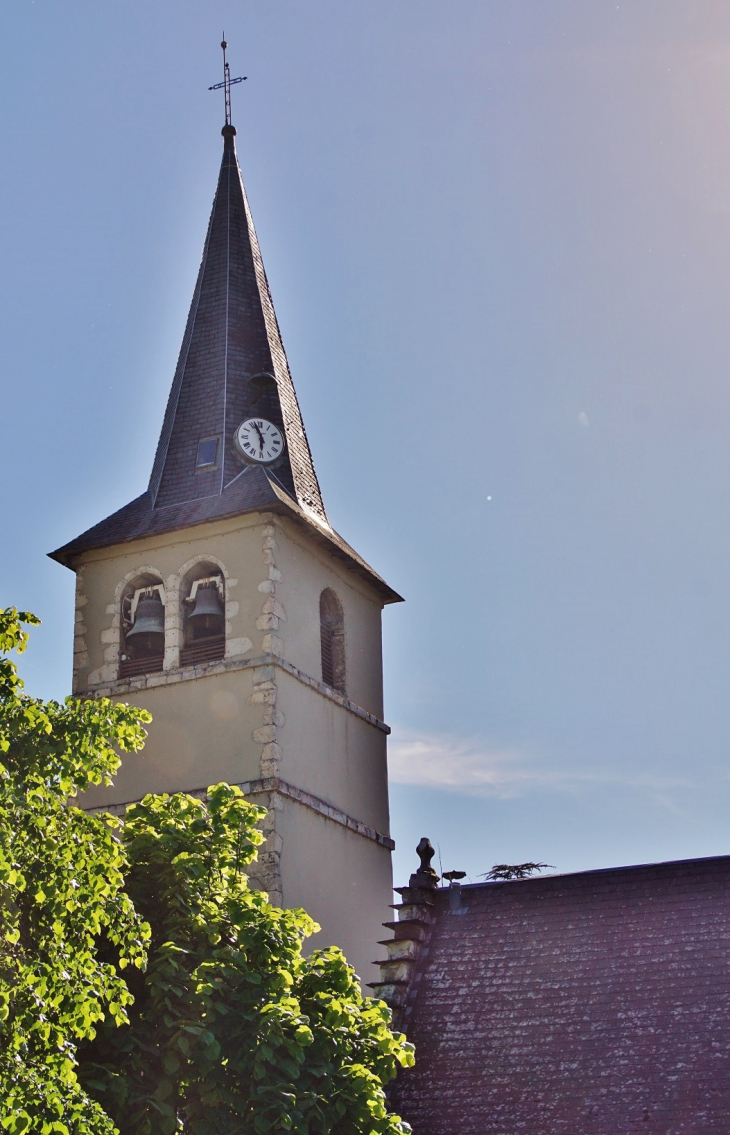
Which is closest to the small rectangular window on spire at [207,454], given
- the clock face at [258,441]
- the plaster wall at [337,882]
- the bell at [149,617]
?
the clock face at [258,441]

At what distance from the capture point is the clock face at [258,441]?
25.7 meters

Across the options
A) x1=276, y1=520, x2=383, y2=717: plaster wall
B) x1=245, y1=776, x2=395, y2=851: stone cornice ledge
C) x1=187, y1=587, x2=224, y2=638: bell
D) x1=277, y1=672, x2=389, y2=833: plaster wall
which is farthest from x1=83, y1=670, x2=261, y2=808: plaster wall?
x1=276, y1=520, x2=383, y2=717: plaster wall

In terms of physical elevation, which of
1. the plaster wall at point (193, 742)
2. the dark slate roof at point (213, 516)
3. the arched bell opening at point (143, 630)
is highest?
the dark slate roof at point (213, 516)

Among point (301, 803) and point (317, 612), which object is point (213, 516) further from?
point (301, 803)

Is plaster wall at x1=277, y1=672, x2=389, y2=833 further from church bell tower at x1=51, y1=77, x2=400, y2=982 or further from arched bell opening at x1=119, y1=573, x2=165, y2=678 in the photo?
arched bell opening at x1=119, y1=573, x2=165, y2=678

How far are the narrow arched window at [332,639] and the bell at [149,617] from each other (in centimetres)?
251

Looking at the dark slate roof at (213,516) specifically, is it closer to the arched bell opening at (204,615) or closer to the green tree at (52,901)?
the arched bell opening at (204,615)

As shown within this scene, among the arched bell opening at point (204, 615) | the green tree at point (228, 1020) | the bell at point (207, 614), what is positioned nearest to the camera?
the green tree at point (228, 1020)

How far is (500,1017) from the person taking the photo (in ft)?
59.4

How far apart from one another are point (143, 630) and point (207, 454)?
11.0 feet

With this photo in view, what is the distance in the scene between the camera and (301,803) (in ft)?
73.5

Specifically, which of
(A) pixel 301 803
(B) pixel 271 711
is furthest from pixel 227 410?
(A) pixel 301 803

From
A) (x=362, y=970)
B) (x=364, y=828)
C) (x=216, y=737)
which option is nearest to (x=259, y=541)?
(x=216, y=737)

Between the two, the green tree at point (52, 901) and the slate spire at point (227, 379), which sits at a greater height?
the slate spire at point (227, 379)
